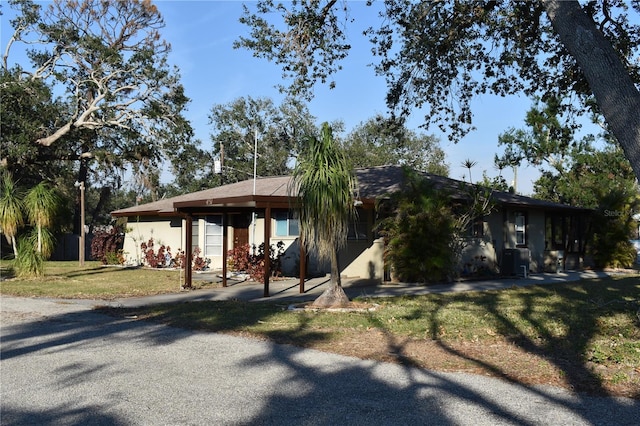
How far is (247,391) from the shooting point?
5754mm

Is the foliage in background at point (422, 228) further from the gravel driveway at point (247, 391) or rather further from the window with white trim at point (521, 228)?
the gravel driveway at point (247, 391)

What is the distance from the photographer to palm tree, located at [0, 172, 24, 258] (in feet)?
57.3

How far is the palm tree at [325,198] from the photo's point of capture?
11.4m

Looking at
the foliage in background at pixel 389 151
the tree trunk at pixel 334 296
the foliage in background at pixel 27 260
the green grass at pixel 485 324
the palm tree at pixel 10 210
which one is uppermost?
the foliage in background at pixel 389 151

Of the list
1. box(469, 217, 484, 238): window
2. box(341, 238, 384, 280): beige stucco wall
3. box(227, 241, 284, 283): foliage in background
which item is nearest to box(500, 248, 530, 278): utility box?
box(469, 217, 484, 238): window

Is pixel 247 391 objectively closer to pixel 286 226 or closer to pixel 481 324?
pixel 481 324

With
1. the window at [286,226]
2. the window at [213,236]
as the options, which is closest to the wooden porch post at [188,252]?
the window at [286,226]

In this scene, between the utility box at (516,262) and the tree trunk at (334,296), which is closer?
the tree trunk at (334,296)

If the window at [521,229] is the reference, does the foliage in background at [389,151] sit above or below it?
above

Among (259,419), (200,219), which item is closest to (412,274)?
(200,219)

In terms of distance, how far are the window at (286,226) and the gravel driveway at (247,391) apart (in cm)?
1152

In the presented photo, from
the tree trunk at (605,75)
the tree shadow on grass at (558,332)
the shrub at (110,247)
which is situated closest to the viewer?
the tree shadow on grass at (558,332)

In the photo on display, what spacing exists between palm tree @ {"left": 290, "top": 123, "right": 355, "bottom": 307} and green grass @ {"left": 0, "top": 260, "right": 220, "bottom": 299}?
5.71 m

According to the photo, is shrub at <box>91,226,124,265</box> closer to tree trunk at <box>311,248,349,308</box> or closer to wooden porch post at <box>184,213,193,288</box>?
wooden porch post at <box>184,213,193,288</box>
